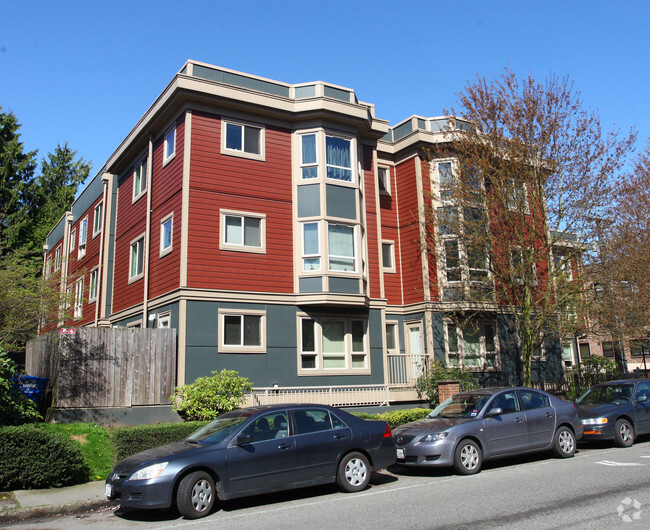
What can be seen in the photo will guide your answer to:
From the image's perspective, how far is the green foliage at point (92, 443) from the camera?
11.4 m

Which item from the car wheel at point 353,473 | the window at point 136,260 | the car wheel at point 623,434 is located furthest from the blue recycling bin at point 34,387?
the car wheel at point 623,434

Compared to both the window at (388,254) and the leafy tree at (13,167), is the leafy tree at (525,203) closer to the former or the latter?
the window at (388,254)

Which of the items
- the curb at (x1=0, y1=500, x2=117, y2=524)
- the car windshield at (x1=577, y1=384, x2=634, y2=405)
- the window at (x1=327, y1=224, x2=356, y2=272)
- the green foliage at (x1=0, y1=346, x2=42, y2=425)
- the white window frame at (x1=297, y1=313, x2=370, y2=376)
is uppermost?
the window at (x1=327, y1=224, x2=356, y2=272)

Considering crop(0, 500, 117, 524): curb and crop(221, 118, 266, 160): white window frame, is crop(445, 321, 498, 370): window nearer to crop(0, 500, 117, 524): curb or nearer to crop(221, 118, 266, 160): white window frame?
crop(221, 118, 266, 160): white window frame

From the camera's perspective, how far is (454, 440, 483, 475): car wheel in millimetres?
10422

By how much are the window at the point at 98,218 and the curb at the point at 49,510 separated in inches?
718

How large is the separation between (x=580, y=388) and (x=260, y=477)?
18.1 m

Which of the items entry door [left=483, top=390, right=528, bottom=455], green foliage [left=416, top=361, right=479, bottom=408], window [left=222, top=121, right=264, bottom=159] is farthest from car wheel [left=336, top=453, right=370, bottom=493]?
window [left=222, top=121, right=264, bottom=159]

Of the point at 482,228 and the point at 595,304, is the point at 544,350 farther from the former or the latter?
the point at 482,228

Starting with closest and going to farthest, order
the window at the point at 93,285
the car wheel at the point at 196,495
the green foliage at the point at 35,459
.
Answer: the car wheel at the point at 196,495 < the green foliage at the point at 35,459 < the window at the point at 93,285

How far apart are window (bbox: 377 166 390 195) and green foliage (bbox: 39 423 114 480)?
13.9 m

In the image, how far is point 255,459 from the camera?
28.1ft

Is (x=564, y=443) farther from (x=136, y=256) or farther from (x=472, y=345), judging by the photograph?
(x=136, y=256)

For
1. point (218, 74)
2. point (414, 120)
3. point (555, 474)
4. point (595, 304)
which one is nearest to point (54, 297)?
point (218, 74)
